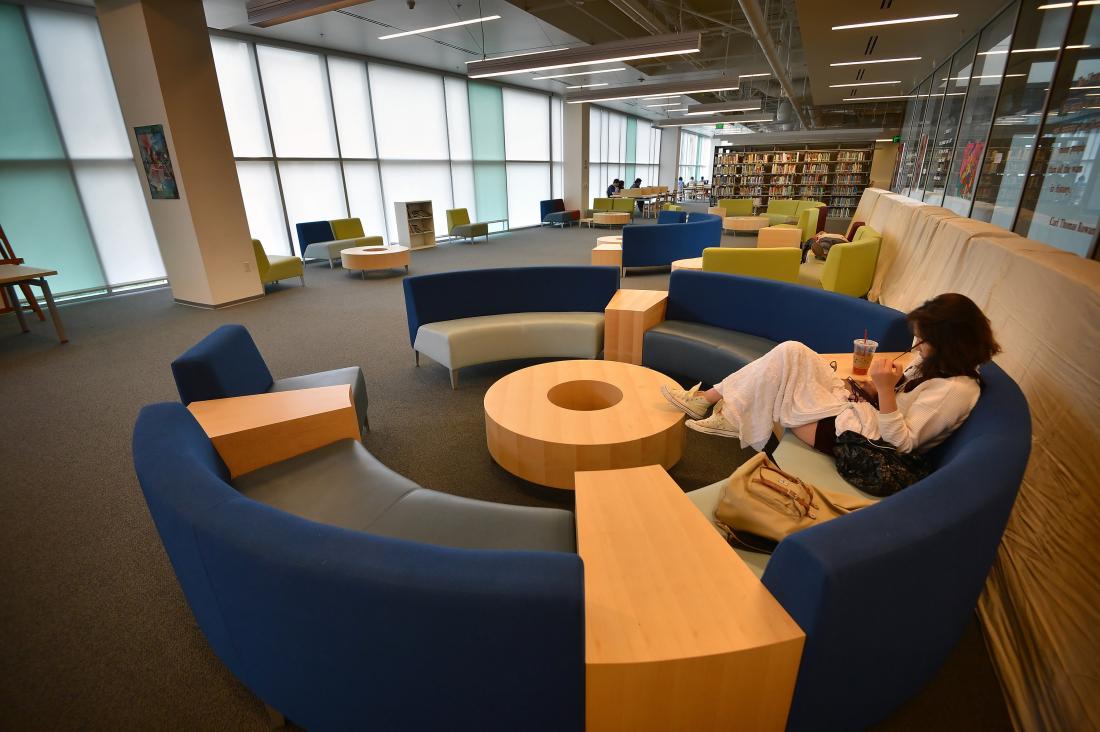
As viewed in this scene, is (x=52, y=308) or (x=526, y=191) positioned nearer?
(x=52, y=308)

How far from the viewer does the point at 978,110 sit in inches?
232

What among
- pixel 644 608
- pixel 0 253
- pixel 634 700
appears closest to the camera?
pixel 634 700

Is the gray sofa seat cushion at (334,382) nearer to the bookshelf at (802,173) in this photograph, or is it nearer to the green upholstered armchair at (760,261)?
the green upholstered armchair at (760,261)

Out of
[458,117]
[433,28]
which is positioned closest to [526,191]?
[458,117]

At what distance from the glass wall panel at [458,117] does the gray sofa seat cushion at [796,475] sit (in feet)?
37.8

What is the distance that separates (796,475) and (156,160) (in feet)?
25.5


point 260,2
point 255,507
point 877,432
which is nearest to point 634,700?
point 255,507

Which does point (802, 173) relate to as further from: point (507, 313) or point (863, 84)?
point (507, 313)

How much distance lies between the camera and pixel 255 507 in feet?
3.82

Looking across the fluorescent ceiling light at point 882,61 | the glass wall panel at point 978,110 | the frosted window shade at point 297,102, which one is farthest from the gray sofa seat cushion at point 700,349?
the frosted window shade at point 297,102

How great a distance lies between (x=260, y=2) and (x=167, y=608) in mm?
6942

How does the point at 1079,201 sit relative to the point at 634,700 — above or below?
above

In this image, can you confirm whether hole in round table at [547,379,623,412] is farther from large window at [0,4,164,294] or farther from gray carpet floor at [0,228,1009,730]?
large window at [0,4,164,294]

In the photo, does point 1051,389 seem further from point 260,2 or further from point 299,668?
point 260,2
